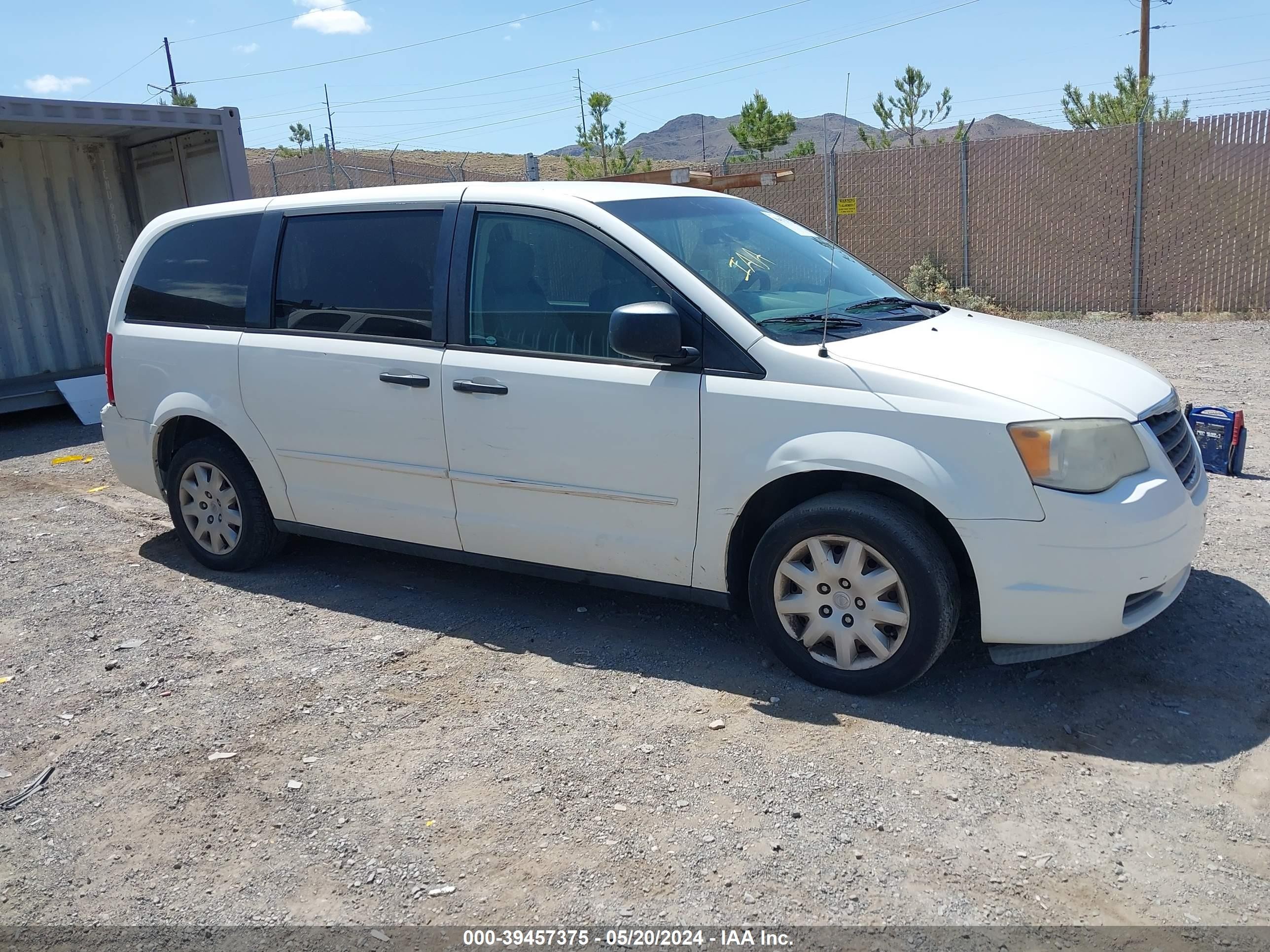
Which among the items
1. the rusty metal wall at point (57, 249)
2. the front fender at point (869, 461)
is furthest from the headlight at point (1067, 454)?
the rusty metal wall at point (57, 249)

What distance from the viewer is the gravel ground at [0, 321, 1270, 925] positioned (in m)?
2.91

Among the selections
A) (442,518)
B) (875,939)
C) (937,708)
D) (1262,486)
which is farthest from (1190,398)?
(875,939)

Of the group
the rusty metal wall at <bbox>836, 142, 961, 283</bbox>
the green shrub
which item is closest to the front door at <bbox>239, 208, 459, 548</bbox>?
the green shrub

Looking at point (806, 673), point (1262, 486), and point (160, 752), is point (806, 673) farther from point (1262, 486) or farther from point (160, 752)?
point (1262, 486)

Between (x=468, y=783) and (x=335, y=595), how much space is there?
215 cm

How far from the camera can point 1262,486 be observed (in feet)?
19.6

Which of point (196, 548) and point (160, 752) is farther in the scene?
point (196, 548)

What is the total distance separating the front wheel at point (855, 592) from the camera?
12.1 ft

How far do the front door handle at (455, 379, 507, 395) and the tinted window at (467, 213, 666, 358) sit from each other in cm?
19

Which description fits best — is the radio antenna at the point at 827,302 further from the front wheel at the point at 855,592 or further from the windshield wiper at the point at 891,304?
the front wheel at the point at 855,592

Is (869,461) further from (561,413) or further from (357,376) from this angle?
(357,376)

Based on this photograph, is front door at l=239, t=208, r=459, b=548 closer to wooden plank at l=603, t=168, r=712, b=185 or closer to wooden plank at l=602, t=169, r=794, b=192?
wooden plank at l=603, t=168, r=712, b=185

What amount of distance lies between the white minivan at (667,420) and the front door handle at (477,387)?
0.05 feet

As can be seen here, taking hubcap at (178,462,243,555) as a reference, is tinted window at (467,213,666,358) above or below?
above
